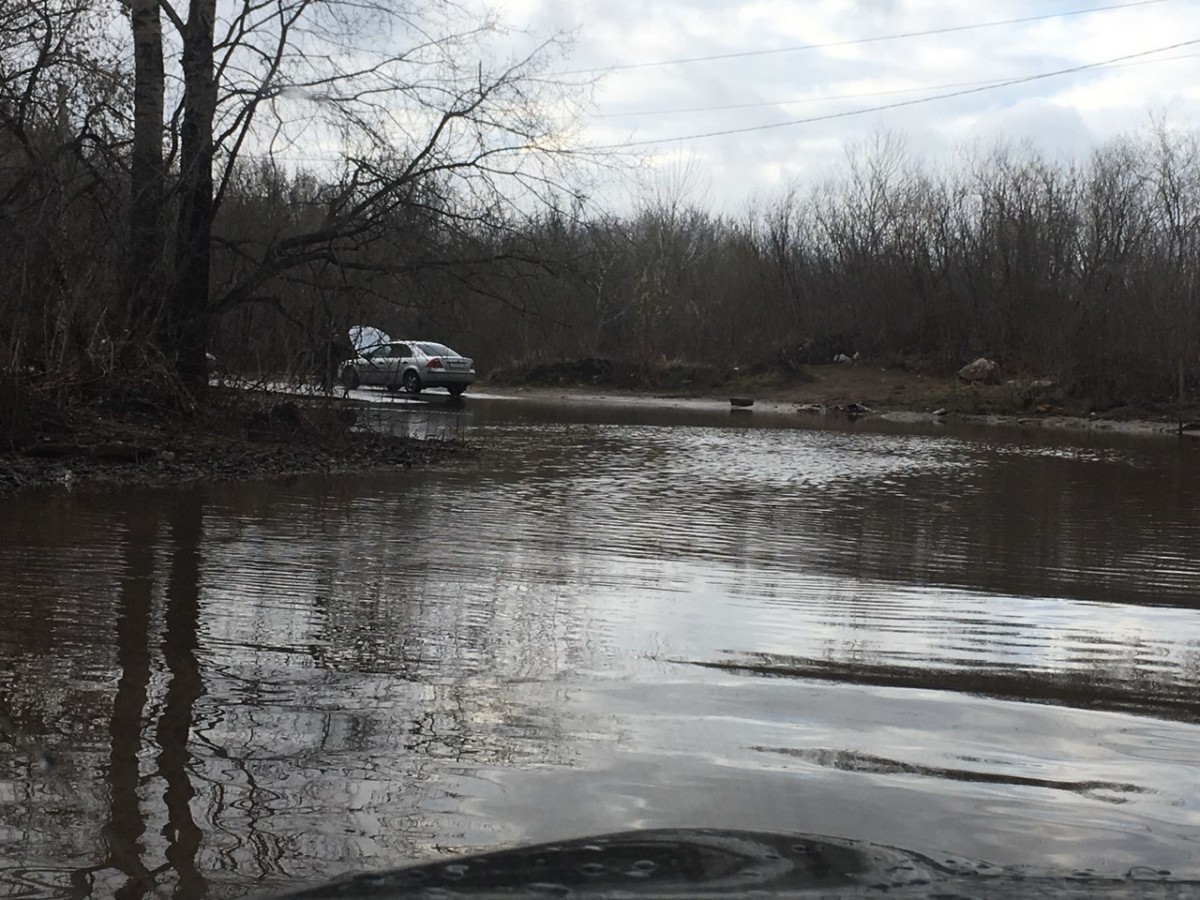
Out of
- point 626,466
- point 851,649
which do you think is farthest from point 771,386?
point 851,649

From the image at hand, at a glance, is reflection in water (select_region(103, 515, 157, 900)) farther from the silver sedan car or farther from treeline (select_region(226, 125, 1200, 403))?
the silver sedan car

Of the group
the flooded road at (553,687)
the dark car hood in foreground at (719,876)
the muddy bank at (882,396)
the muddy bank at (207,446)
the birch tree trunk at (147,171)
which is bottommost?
the dark car hood in foreground at (719,876)

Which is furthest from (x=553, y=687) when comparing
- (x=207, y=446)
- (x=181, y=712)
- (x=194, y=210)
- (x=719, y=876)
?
(x=194, y=210)

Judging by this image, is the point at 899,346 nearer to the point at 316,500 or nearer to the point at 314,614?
the point at 316,500

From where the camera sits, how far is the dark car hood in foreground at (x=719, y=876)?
3.15 meters

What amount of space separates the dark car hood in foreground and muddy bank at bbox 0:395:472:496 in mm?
8521

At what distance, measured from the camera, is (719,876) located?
128 inches

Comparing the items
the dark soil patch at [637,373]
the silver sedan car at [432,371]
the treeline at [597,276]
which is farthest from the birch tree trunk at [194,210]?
the dark soil patch at [637,373]

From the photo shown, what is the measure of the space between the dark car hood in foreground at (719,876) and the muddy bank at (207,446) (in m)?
8.52

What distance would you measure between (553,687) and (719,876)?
1.89 m

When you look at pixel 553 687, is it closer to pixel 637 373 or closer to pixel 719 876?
pixel 719 876

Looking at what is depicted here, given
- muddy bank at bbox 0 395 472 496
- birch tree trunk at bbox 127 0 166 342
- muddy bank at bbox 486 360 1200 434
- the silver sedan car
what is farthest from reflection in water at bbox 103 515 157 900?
the silver sedan car

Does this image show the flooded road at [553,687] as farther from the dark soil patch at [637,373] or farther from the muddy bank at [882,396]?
the dark soil patch at [637,373]

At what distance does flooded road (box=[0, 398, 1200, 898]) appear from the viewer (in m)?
3.56
